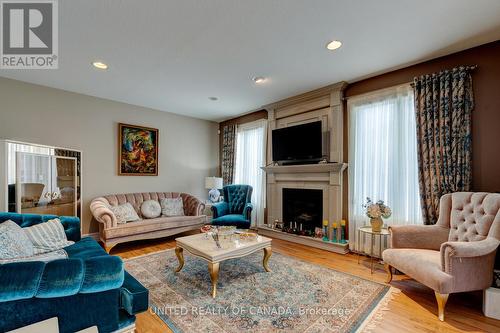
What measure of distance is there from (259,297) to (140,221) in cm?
256

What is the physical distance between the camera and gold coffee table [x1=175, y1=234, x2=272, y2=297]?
2236 mm

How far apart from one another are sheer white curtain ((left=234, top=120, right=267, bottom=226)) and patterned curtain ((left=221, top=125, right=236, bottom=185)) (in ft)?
0.35

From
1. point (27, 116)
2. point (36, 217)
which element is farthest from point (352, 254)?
point (27, 116)

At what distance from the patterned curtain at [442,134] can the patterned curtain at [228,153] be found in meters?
3.69

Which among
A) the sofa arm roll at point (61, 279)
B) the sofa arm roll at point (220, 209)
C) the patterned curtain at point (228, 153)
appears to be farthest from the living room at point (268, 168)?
the patterned curtain at point (228, 153)

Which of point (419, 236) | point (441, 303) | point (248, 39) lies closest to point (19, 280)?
point (248, 39)

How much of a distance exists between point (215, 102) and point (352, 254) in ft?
11.9

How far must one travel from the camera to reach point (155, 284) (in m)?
2.47

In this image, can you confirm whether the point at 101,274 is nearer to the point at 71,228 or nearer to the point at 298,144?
the point at 71,228

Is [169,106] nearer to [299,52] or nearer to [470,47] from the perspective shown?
[299,52]

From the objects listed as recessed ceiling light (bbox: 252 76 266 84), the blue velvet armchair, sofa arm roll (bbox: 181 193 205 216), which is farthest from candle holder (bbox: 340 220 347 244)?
sofa arm roll (bbox: 181 193 205 216)

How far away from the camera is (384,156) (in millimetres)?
3256

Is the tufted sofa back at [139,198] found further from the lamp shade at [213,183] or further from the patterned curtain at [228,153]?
the patterned curtain at [228,153]

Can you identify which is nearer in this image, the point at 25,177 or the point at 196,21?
the point at 196,21
